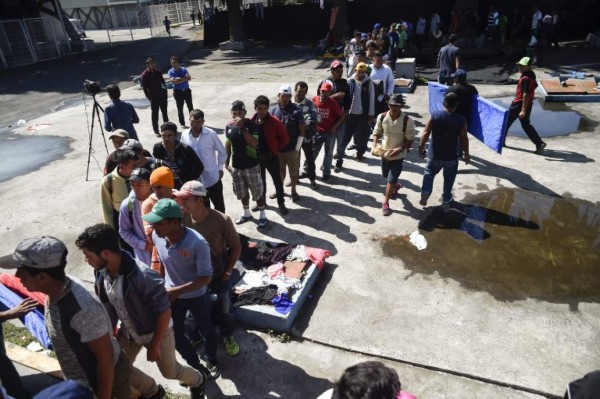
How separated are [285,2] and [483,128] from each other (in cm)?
2770

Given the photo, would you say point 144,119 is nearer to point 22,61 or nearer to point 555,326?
point 555,326

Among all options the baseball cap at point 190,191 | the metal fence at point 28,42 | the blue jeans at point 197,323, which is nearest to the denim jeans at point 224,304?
the blue jeans at point 197,323

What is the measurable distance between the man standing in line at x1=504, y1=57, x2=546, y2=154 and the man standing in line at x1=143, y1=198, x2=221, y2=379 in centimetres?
685

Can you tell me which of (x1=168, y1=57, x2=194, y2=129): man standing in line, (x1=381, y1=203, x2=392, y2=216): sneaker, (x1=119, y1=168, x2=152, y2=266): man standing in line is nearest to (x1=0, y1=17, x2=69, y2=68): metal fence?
(x1=168, y1=57, x2=194, y2=129): man standing in line

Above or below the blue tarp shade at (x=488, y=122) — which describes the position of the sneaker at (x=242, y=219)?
below

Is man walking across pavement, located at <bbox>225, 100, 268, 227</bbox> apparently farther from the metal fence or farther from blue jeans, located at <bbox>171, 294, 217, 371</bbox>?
the metal fence

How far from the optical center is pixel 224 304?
4094 mm

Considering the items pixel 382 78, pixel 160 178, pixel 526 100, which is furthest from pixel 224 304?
pixel 526 100

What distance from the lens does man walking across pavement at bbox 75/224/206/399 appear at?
2781 millimetres

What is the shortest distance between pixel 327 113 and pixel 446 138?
7.44 ft

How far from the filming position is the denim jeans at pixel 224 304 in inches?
159

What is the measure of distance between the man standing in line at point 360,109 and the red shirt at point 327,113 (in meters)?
0.58

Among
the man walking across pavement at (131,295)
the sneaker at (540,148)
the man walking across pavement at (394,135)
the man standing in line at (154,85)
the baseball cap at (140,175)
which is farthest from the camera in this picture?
the man standing in line at (154,85)

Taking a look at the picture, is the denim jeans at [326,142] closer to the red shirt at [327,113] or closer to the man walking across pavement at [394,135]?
the red shirt at [327,113]
